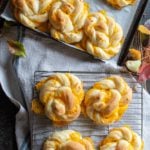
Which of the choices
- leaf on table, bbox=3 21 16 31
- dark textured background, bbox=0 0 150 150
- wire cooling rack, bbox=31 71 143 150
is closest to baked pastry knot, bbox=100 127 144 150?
wire cooling rack, bbox=31 71 143 150

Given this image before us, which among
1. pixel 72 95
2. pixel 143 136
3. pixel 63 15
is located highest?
pixel 63 15

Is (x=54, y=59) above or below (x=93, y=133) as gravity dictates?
above

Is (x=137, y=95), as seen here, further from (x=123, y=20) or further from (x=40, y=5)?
(x=40, y=5)

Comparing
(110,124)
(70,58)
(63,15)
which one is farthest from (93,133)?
(63,15)

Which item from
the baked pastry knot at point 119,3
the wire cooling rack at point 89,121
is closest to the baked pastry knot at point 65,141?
the wire cooling rack at point 89,121

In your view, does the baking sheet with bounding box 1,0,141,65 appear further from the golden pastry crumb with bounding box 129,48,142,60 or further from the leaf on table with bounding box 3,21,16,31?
the leaf on table with bounding box 3,21,16,31

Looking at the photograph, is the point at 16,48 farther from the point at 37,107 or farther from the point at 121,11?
the point at 121,11
